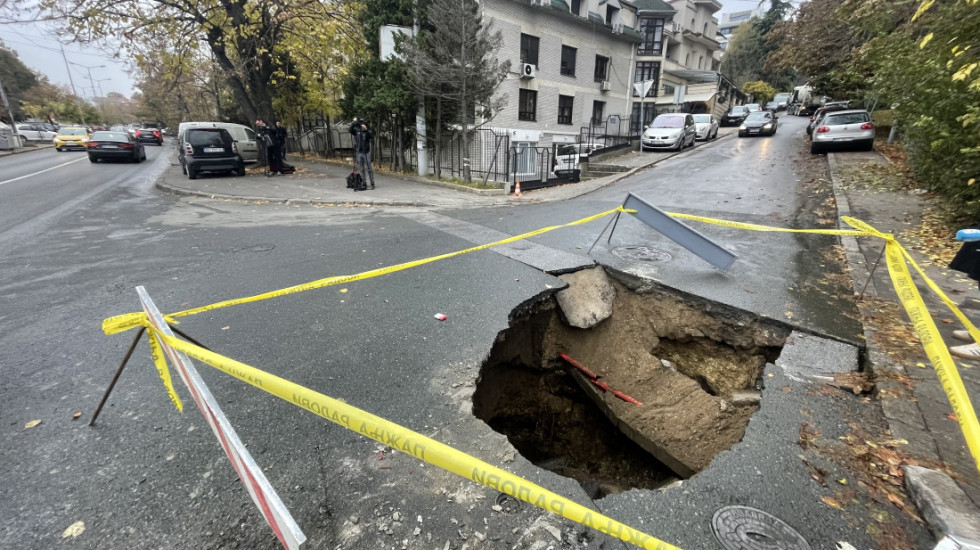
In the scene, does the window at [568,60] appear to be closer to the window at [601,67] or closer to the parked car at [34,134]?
the window at [601,67]

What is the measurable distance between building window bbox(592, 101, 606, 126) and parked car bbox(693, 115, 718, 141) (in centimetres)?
559

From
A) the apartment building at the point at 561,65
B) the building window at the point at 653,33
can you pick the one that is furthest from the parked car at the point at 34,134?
the building window at the point at 653,33

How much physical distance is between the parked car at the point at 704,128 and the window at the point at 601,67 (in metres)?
6.32

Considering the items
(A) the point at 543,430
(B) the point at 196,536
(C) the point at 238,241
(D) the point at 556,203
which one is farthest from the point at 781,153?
(B) the point at 196,536

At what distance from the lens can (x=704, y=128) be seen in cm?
2375

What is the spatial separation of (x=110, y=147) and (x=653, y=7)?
37.6m

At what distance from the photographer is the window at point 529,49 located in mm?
20281

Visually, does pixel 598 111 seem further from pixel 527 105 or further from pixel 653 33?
pixel 653 33

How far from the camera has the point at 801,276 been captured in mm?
Answer: 5293

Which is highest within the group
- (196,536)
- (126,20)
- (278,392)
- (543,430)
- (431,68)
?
(126,20)

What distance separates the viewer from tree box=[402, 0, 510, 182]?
488 inches

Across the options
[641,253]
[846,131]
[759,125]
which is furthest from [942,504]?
[759,125]

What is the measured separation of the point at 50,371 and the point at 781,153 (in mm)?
22236

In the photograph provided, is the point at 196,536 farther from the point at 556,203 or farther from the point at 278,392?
the point at 556,203
